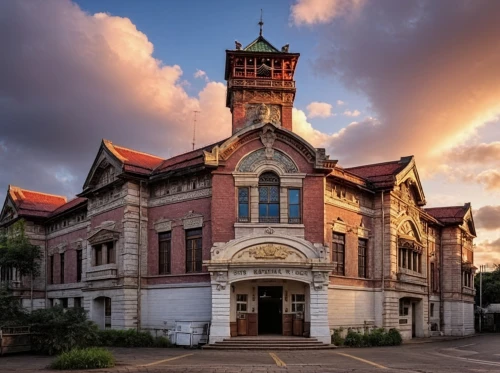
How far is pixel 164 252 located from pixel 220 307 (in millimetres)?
6290

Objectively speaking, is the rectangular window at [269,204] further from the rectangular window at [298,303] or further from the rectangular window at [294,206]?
the rectangular window at [298,303]

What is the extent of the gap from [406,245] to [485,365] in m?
16.9

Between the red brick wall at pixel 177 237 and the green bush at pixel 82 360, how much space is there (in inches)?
494

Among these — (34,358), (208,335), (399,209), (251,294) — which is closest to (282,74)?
(399,209)

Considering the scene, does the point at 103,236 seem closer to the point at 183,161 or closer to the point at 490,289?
the point at 183,161

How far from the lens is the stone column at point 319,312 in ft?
102

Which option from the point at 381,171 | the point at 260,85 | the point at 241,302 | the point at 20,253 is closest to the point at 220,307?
the point at 241,302

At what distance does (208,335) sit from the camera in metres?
31.0

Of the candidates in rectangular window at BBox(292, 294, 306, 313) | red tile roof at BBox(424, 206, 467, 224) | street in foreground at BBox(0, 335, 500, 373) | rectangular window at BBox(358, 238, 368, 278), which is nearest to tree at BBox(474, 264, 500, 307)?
red tile roof at BBox(424, 206, 467, 224)

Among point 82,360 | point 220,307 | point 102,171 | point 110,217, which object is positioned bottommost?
point 82,360

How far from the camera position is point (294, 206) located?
3253 cm

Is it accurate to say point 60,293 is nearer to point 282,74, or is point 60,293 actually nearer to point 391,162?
point 282,74

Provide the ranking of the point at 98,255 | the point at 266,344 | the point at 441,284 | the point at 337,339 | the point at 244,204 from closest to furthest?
the point at 266,344, the point at 244,204, the point at 337,339, the point at 98,255, the point at 441,284

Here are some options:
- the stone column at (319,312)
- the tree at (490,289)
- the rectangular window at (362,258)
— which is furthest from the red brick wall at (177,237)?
the tree at (490,289)
